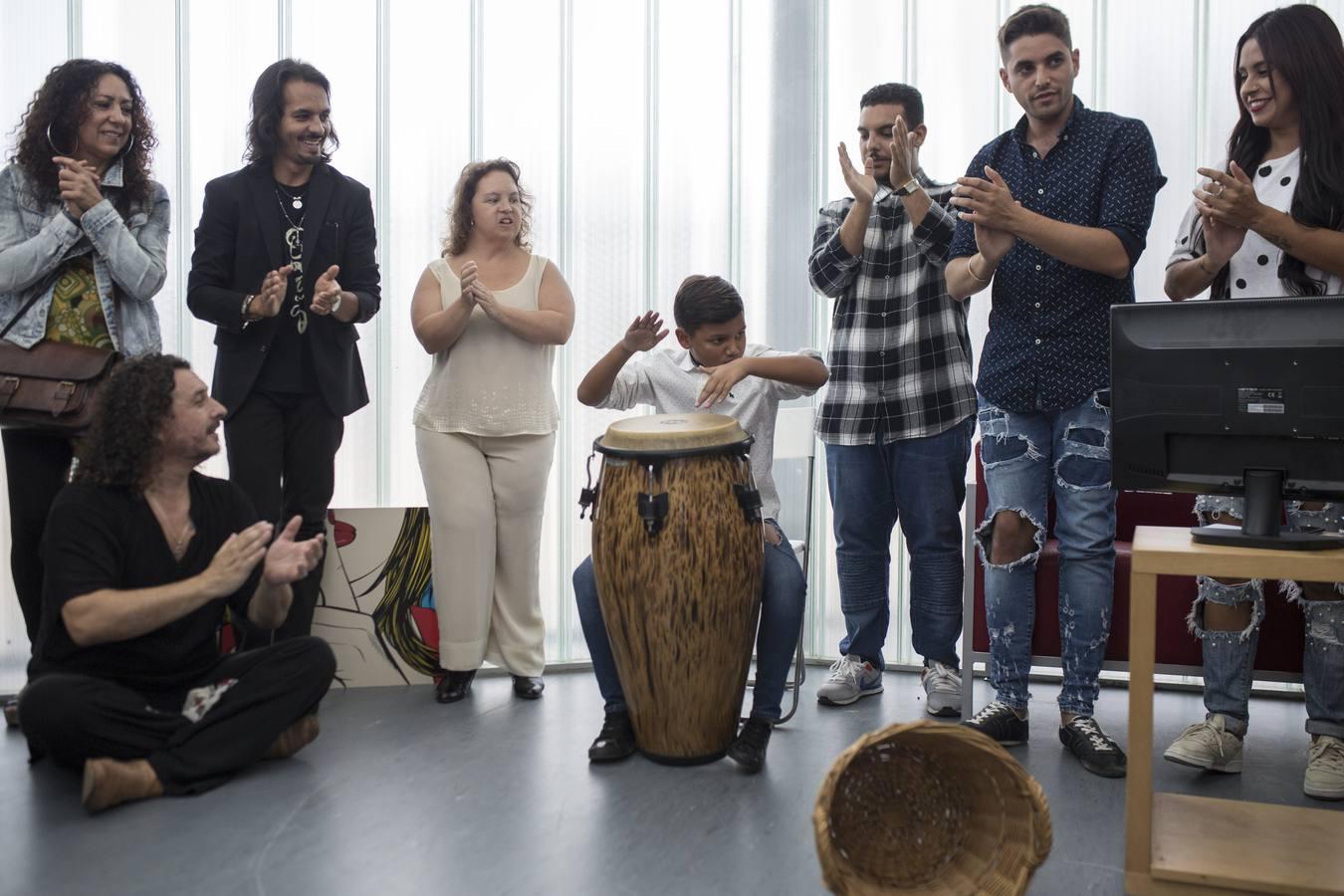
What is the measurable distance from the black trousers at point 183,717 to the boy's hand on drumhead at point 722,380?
42.3 inches

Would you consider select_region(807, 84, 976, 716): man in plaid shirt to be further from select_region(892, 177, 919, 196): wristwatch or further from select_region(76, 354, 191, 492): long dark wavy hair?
select_region(76, 354, 191, 492): long dark wavy hair

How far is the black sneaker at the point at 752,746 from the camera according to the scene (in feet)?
8.64

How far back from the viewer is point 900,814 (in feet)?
6.53

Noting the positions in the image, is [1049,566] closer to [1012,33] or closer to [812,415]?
[812,415]

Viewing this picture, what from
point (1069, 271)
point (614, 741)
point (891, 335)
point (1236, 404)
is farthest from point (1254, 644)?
point (614, 741)

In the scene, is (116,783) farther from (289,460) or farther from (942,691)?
(942,691)

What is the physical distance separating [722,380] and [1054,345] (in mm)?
763

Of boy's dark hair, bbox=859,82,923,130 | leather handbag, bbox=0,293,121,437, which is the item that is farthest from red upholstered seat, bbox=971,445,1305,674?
leather handbag, bbox=0,293,121,437

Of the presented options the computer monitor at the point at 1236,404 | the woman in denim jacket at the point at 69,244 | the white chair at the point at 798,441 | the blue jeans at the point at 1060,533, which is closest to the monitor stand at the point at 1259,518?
the computer monitor at the point at 1236,404

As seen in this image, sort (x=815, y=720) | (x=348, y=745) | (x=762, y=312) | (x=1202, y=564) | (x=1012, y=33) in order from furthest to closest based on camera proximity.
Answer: (x=762, y=312) → (x=815, y=720) → (x=348, y=745) → (x=1012, y=33) → (x=1202, y=564)

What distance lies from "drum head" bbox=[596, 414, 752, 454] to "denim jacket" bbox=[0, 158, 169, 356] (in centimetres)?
126

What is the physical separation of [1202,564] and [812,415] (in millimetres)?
1456

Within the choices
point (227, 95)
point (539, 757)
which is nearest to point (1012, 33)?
point (539, 757)

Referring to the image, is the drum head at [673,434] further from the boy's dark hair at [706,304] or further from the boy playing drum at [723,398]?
the boy's dark hair at [706,304]
